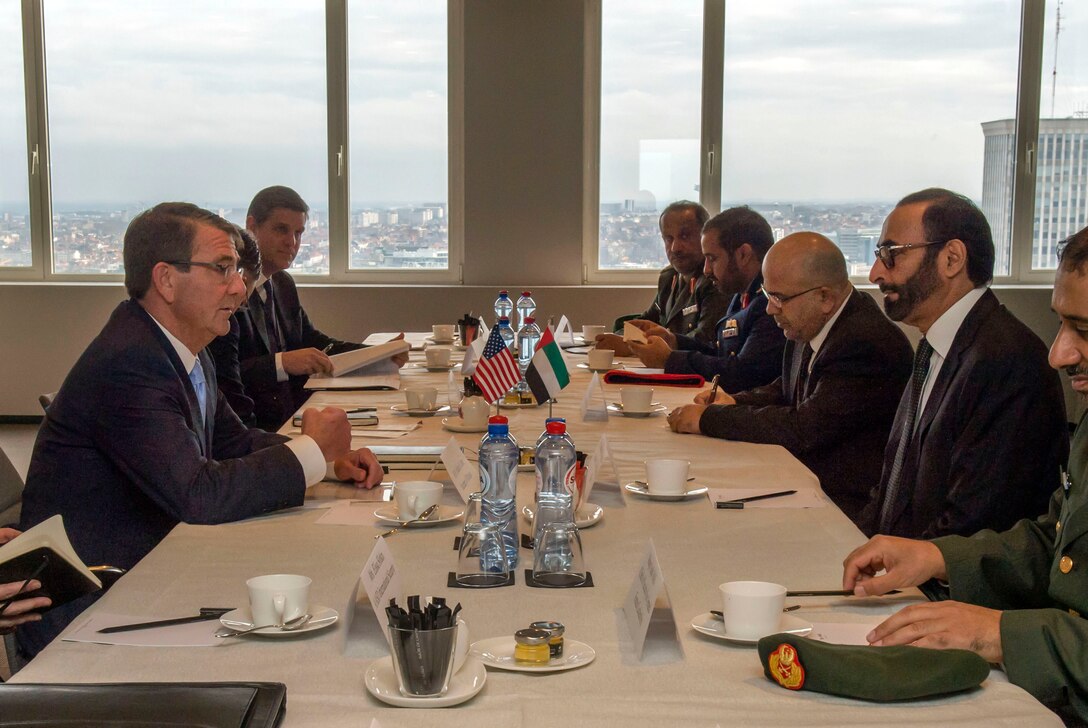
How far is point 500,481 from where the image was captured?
6.21ft

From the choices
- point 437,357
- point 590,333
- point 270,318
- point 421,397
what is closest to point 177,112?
point 270,318

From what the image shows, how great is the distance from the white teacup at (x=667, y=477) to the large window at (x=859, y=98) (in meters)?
5.43

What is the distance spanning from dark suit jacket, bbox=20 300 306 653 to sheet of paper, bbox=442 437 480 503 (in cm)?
32

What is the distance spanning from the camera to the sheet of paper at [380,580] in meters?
1.38

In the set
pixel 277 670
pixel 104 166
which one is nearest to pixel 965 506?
pixel 277 670

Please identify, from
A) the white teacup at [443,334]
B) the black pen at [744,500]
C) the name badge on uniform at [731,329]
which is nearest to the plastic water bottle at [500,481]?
Answer: the black pen at [744,500]

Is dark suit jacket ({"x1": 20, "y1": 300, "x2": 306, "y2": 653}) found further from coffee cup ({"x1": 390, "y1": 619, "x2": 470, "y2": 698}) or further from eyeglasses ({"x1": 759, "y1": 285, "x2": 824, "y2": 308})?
eyeglasses ({"x1": 759, "y1": 285, "x2": 824, "y2": 308})

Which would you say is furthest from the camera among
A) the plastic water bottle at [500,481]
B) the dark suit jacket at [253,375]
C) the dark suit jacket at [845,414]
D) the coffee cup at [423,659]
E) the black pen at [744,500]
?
the dark suit jacket at [253,375]

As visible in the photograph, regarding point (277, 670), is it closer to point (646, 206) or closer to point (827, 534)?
point (827, 534)

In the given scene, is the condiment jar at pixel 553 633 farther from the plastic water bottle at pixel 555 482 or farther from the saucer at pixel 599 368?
the saucer at pixel 599 368

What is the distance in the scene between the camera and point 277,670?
138cm

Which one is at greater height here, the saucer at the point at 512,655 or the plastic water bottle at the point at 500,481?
the plastic water bottle at the point at 500,481

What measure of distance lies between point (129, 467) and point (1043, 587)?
1697 millimetres

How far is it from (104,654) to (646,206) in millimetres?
6415
